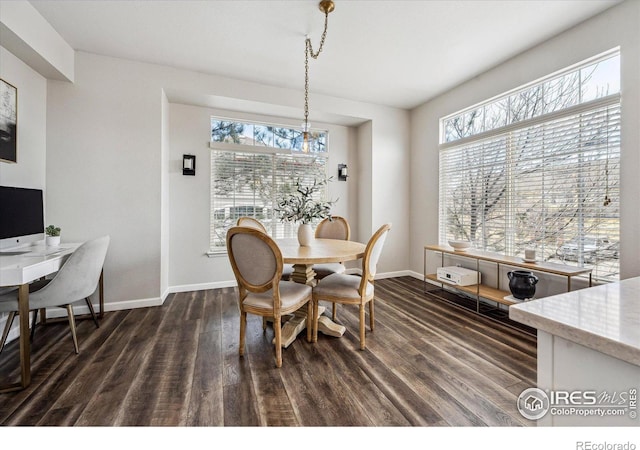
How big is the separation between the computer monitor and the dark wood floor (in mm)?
888

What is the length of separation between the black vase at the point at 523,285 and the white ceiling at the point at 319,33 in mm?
2320

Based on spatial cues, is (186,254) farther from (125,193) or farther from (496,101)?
(496,101)

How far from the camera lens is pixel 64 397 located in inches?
66.8

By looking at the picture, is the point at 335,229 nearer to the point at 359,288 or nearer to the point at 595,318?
the point at 359,288

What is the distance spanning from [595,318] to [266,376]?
1.79 m

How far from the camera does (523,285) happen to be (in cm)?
275

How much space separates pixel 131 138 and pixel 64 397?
256 centimetres

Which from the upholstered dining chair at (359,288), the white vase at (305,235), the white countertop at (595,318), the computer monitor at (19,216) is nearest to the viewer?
the white countertop at (595,318)

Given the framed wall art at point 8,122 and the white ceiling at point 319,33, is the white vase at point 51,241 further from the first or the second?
the white ceiling at point 319,33

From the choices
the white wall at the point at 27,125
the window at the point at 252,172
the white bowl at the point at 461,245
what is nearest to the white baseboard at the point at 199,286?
the window at the point at 252,172

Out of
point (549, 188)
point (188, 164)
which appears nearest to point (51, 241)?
point (188, 164)

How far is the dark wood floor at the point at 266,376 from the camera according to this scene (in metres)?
1.55

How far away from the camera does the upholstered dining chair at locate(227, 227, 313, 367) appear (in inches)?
77.0

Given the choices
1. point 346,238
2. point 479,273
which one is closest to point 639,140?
point 479,273
